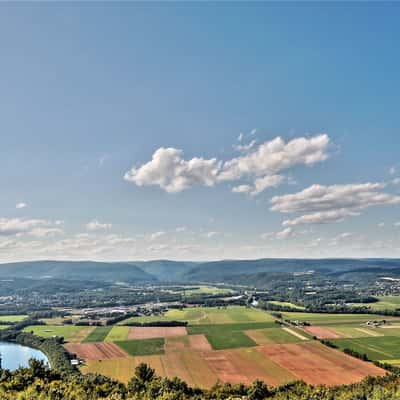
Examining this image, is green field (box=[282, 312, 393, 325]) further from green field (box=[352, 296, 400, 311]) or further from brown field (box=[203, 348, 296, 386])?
brown field (box=[203, 348, 296, 386])

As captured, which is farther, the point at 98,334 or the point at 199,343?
the point at 98,334

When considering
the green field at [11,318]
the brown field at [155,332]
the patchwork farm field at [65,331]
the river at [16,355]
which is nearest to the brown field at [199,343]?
the brown field at [155,332]

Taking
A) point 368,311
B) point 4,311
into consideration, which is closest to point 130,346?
point 368,311

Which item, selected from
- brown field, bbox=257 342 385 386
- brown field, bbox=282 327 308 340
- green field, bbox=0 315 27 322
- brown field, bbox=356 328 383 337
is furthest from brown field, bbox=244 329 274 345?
green field, bbox=0 315 27 322

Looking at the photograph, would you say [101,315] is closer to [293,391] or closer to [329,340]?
[329,340]

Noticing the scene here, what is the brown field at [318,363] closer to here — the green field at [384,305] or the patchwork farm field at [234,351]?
the patchwork farm field at [234,351]

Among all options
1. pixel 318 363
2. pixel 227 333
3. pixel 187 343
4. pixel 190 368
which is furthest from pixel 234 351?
pixel 227 333

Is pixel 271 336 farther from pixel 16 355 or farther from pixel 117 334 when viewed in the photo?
pixel 16 355
